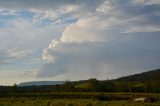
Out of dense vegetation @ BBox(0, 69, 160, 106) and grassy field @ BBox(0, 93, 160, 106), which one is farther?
dense vegetation @ BBox(0, 69, 160, 106)

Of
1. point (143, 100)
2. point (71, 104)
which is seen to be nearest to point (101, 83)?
point (143, 100)

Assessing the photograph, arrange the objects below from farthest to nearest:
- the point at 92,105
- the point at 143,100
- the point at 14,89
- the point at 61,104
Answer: the point at 14,89
the point at 143,100
the point at 61,104
the point at 92,105

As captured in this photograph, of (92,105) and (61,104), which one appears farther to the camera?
(61,104)

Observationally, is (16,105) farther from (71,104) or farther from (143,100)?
(143,100)

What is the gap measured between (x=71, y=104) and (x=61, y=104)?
213 centimetres

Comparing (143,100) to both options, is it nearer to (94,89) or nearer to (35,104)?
(35,104)

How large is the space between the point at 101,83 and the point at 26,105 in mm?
109942

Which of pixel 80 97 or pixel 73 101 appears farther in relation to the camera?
pixel 80 97

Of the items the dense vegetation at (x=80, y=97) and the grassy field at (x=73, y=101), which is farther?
the dense vegetation at (x=80, y=97)

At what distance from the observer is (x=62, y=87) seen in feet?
555

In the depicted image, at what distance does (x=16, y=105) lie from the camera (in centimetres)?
6262

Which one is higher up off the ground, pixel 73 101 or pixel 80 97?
pixel 80 97

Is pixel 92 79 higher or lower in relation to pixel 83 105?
higher

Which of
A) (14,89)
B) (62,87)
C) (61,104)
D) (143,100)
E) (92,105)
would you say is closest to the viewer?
(92,105)
